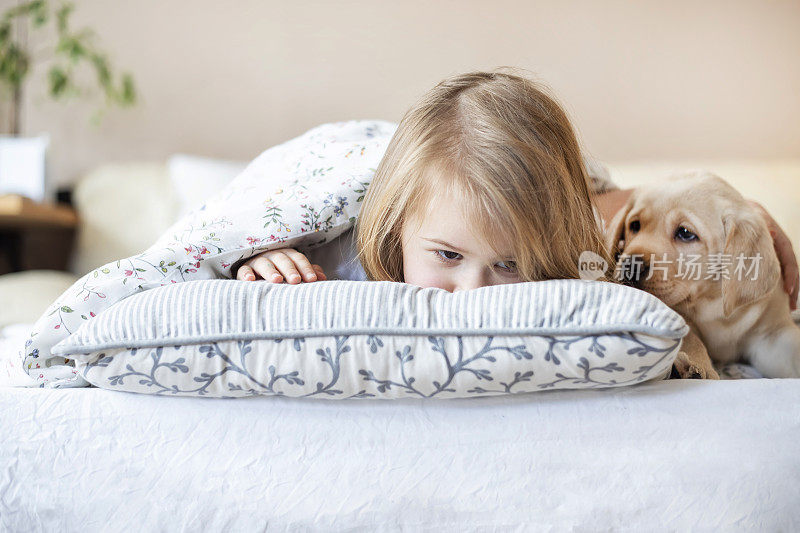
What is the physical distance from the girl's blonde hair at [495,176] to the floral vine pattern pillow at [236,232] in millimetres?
60

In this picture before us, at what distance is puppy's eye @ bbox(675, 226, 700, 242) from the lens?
84 centimetres

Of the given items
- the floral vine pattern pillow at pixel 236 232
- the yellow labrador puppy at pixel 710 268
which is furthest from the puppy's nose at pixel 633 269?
the floral vine pattern pillow at pixel 236 232

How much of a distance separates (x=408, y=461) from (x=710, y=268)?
1.51ft

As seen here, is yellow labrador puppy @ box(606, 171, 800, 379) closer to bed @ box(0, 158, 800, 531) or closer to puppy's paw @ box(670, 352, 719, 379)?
puppy's paw @ box(670, 352, 719, 379)

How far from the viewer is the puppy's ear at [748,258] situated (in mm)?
→ 816

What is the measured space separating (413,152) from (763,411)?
48 cm

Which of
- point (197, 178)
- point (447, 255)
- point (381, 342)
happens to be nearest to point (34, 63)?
point (197, 178)

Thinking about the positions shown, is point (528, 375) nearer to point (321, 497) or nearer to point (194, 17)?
point (321, 497)

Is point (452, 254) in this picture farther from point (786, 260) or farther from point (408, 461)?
point (786, 260)

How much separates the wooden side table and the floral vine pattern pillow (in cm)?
115

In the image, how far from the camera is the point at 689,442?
647 millimetres

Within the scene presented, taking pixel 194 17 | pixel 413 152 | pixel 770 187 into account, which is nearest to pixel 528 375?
pixel 413 152

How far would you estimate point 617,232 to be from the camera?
940 millimetres

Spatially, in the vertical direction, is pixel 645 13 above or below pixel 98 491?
above
